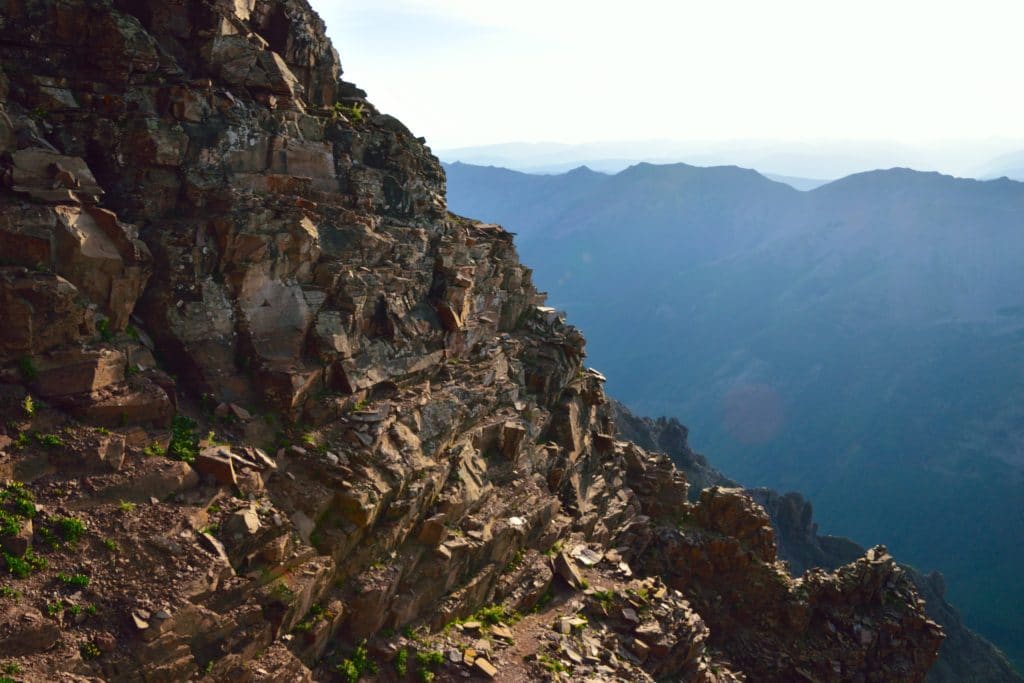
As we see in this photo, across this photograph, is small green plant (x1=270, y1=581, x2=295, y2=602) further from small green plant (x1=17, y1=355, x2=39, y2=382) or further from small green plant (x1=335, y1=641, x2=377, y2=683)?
small green plant (x1=17, y1=355, x2=39, y2=382)

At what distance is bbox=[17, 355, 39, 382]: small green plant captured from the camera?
1894 cm

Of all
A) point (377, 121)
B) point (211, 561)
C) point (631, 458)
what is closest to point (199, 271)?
point (211, 561)

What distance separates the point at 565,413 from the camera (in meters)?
40.8

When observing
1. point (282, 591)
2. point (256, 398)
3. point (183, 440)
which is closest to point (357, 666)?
point (282, 591)

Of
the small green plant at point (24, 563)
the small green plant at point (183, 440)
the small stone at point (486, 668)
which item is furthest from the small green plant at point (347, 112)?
the small stone at point (486, 668)

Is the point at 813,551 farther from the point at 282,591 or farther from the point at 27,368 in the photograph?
Result: the point at 27,368

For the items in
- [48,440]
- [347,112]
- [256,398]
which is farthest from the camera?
[347,112]

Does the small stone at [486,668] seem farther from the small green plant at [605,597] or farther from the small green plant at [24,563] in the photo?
the small green plant at [24,563]

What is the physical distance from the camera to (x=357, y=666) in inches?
846

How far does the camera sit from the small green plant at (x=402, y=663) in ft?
72.0

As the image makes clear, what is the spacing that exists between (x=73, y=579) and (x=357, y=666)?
28.1 feet

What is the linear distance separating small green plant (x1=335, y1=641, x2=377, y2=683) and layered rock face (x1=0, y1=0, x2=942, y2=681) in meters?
0.08

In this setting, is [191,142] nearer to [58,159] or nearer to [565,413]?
[58,159]

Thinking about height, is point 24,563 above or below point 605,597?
above
